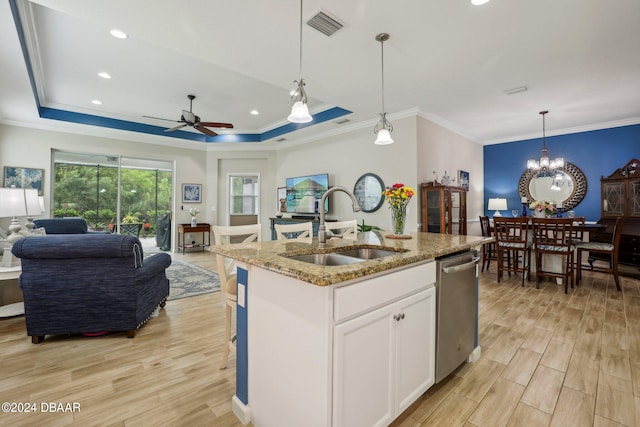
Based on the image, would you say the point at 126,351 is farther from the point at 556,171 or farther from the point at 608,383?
the point at 556,171

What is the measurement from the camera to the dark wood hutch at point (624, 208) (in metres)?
4.69

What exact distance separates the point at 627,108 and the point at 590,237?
2145 mm

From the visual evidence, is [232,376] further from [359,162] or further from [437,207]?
[359,162]

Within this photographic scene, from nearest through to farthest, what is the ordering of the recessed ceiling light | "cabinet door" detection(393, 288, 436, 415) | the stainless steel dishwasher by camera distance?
"cabinet door" detection(393, 288, 436, 415) → the stainless steel dishwasher → the recessed ceiling light

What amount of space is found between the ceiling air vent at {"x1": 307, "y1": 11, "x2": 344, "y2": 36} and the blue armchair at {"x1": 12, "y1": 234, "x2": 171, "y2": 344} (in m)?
2.42

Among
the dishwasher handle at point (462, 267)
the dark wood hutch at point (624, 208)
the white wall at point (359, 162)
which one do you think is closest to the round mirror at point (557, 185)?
the dark wood hutch at point (624, 208)

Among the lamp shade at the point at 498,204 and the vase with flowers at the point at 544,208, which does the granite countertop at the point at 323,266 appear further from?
the lamp shade at the point at 498,204

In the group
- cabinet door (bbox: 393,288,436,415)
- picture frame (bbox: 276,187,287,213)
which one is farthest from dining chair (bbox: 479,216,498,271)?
picture frame (bbox: 276,187,287,213)

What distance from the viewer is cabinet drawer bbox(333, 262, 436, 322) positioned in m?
1.16

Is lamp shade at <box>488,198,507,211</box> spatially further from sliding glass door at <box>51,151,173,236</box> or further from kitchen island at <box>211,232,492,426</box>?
sliding glass door at <box>51,151,173,236</box>

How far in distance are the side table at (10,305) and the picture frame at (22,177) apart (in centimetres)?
333

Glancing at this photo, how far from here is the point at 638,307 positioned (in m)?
3.26

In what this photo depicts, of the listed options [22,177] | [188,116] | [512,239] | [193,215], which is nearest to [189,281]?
[188,116]

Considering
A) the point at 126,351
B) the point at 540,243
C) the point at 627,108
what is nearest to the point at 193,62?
the point at 126,351
